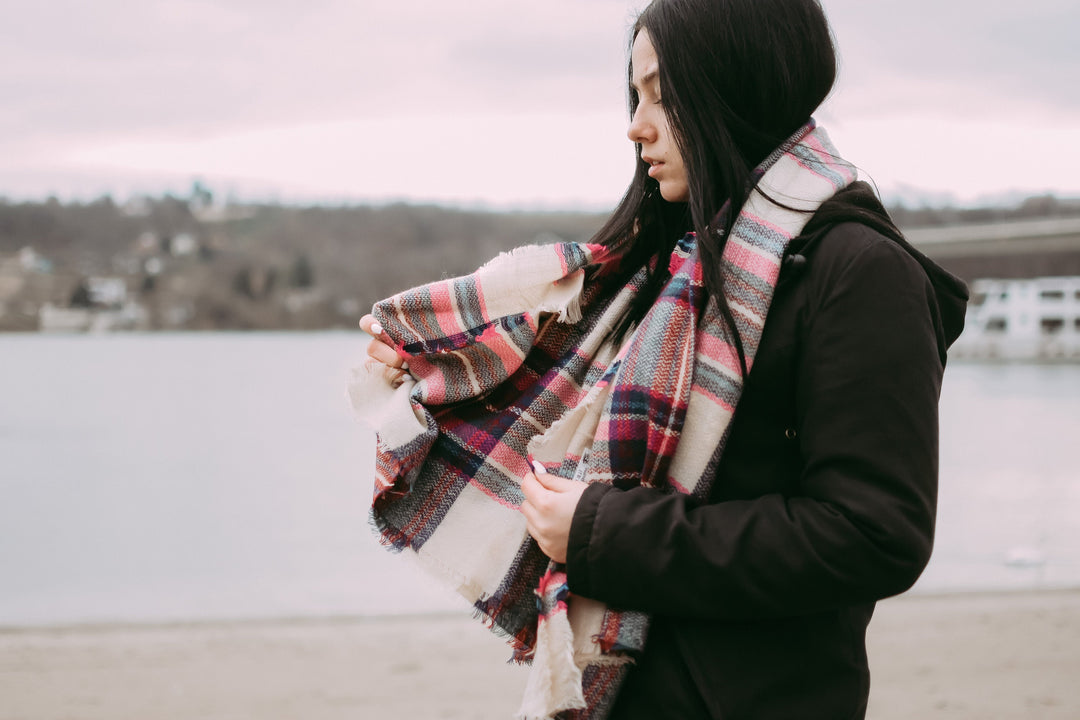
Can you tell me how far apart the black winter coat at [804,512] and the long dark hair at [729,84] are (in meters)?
0.10

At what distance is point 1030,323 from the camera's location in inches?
1539

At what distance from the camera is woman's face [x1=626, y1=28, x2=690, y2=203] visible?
3.05ft

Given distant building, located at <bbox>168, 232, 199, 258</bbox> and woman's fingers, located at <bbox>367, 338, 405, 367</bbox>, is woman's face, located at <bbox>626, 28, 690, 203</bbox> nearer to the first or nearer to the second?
woman's fingers, located at <bbox>367, 338, 405, 367</bbox>

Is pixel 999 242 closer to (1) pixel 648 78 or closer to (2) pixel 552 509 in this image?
(1) pixel 648 78

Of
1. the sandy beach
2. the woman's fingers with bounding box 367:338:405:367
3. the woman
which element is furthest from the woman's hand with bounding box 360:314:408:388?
the sandy beach

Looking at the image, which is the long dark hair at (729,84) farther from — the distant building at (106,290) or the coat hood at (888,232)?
the distant building at (106,290)

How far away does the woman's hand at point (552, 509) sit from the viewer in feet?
2.87

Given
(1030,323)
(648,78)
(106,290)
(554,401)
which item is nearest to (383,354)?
(554,401)

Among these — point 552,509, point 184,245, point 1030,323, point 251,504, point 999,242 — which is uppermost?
point 552,509

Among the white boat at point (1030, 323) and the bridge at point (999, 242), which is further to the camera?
the white boat at point (1030, 323)

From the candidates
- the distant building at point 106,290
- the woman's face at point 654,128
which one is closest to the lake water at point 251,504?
the woman's face at point 654,128

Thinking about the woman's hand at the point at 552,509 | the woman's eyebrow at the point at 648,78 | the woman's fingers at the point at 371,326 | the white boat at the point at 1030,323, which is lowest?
the white boat at the point at 1030,323

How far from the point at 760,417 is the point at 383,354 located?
469 millimetres

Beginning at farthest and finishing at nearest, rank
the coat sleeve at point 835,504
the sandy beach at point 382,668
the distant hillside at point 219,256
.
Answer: the distant hillside at point 219,256
the sandy beach at point 382,668
the coat sleeve at point 835,504
